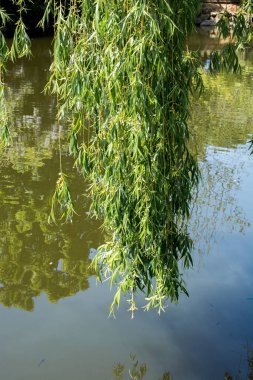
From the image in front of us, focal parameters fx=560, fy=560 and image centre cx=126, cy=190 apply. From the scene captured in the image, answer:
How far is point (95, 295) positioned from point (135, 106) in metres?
2.25

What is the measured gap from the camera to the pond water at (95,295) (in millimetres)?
3711

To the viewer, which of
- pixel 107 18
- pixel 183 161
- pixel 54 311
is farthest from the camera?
pixel 54 311

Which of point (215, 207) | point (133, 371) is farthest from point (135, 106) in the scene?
point (215, 207)

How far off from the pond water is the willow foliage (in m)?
0.88

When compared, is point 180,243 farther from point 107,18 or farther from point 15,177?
point 15,177

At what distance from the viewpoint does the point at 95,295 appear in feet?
14.5

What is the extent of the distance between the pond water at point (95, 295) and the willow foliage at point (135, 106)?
879 mm

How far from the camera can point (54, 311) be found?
4238mm

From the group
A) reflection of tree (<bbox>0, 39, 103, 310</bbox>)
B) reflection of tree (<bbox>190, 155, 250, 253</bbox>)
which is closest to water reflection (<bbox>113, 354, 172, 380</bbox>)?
reflection of tree (<bbox>0, 39, 103, 310</bbox>)

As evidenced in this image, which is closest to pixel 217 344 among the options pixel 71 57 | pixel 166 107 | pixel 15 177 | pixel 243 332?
pixel 243 332

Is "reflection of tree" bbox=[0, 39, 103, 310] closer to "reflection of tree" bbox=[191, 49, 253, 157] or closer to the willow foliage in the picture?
the willow foliage

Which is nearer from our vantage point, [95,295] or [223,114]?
[95,295]

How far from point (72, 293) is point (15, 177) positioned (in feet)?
7.88

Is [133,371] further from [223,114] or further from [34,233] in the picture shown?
[223,114]
